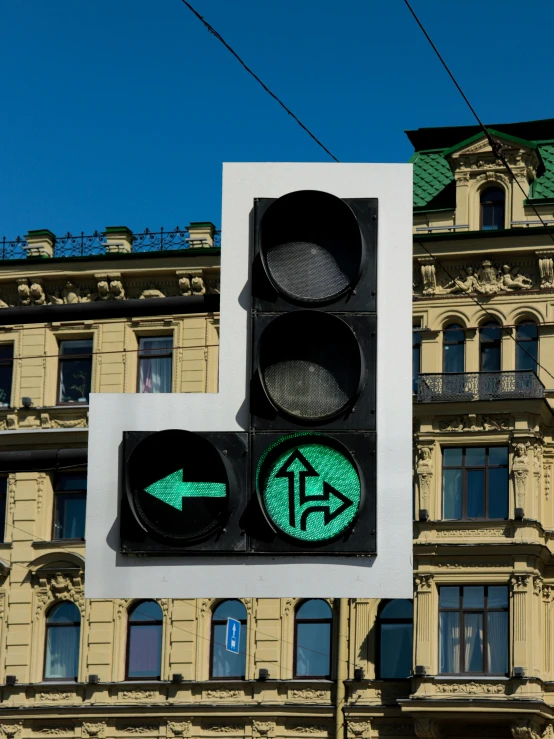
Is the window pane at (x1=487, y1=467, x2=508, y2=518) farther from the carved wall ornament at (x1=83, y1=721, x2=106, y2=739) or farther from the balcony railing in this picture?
the carved wall ornament at (x1=83, y1=721, x2=106, y2=739)

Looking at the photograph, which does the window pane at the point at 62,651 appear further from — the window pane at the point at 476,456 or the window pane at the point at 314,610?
the window pane at the point at 476,456

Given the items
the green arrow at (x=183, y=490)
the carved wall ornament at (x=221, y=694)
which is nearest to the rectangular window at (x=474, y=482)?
the carved wall ornament at (x=221, y=694)

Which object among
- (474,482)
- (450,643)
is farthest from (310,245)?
(474,482)

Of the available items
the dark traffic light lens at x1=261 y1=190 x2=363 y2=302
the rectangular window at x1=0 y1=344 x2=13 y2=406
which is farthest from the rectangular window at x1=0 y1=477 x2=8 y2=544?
the dark traffic light lens at x1=261 y1=190 x2=363 y2=302

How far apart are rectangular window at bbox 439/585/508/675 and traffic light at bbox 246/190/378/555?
106ft

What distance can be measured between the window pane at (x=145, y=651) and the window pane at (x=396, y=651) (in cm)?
587

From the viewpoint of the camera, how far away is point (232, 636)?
129 feet

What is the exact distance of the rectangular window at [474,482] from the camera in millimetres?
37750

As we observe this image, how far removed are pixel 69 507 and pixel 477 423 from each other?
1112cm

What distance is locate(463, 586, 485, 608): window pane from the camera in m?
37.2

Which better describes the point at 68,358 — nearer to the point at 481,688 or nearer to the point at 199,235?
the point at 199,235

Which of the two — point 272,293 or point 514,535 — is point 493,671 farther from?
point 272,293

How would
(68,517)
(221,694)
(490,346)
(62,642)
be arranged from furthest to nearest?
(68,517) → (62,642) → (490,346) → (221,694)

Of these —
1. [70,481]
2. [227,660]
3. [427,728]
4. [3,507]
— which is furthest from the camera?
[3,507]
